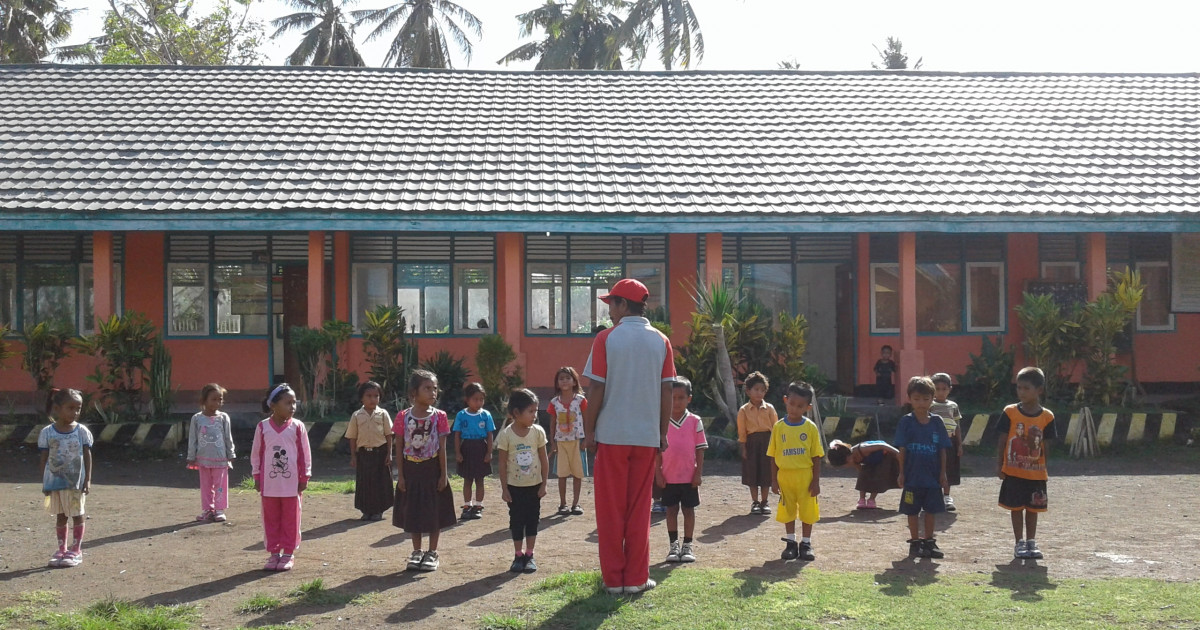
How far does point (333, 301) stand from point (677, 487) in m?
9.28

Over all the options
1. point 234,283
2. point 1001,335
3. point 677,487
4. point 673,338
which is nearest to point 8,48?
point 234,283

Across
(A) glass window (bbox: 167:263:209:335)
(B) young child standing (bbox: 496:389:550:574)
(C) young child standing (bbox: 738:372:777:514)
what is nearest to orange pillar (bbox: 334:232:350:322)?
(A) glass window (bbox: 167:263:209:335)

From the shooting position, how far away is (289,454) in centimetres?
698

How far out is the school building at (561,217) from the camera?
43.7 ft

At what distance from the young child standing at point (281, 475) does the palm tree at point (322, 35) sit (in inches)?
1344

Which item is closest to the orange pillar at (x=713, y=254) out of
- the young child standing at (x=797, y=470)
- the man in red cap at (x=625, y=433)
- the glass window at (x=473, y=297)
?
the glass window at (x=473, y=297)

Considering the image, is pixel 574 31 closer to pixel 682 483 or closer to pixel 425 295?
pixel 425 295

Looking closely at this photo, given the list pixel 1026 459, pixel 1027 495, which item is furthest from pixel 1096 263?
pixel 1027 495

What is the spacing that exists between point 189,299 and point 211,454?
698 cm

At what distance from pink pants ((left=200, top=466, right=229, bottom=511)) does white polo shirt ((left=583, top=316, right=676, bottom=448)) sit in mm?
4306

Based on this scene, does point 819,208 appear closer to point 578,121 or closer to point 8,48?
point 578,121

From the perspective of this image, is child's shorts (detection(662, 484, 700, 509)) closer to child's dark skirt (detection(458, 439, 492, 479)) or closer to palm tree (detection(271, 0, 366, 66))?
child's dark skirt (detection(458, 439, 492, 479))

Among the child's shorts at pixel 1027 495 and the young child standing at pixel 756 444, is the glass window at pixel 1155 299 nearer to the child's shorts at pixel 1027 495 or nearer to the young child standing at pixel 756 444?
the young child standing at pixel 756 444

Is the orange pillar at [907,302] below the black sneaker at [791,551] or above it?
above
